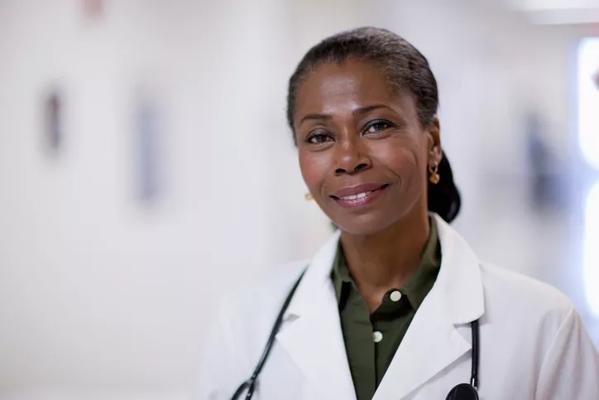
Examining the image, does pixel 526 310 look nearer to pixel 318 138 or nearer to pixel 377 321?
pixel 377 321

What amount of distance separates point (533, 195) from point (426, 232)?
1.72ft

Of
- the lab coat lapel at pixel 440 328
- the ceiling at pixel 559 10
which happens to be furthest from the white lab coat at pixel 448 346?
the ceiling at pixel 559 10

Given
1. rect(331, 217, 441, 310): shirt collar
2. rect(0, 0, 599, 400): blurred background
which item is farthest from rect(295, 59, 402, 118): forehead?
rect(0, 0, 599, 400): blurred background

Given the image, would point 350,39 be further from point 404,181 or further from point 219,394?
point 219,394

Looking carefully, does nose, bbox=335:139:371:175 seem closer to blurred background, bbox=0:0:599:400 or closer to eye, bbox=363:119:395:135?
eye, bbox=363:119:395:135

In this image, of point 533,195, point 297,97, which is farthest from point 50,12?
point 533,195

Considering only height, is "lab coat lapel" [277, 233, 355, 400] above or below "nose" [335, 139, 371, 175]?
below

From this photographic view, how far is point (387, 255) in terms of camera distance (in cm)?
97

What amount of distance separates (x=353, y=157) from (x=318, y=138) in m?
0.08

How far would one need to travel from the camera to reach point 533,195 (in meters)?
1.43

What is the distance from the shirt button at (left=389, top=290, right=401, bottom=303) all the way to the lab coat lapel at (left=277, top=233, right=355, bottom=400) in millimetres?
84

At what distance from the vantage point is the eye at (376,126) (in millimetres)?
903

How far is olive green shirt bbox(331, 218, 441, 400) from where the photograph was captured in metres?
0.92

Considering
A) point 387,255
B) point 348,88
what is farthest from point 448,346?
point 348,88
